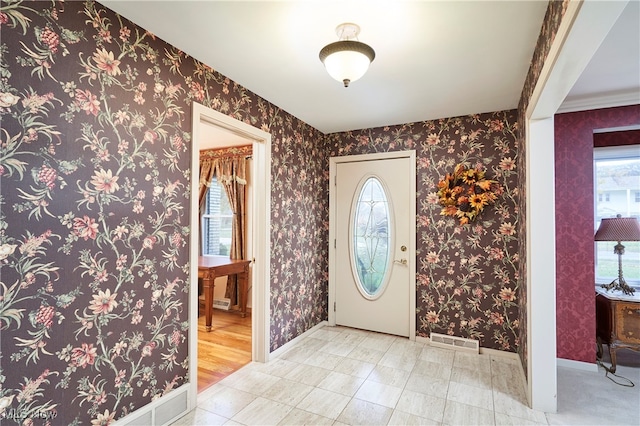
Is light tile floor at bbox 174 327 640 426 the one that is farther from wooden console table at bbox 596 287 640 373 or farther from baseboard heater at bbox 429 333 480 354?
wooden console table at bbox 596 287 640 373

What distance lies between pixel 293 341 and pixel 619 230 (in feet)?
10.7

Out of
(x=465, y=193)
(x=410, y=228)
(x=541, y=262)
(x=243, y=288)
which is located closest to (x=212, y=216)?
(x=243, y=288)

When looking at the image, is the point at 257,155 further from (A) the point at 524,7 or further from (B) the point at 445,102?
(A) the point at 524,7

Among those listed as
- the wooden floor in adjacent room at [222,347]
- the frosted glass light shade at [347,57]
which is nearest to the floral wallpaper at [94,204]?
the wooden floor in adjacent room at [222,347]

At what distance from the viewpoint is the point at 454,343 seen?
3299 millimetres

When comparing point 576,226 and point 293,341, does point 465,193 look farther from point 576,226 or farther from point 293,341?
point 293,341

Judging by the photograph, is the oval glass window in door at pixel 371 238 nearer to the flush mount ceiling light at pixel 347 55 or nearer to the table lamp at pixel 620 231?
the table lamp at pixel 620 231

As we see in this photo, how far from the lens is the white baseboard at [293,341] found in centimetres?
310

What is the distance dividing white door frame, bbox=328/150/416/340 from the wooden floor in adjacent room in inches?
45.9

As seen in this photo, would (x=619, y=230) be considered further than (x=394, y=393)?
Yes

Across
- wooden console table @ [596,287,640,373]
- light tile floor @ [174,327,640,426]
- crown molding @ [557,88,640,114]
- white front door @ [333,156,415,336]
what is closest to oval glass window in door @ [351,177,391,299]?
white front door @ [333,156,415,336]

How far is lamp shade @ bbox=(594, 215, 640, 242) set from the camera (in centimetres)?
275

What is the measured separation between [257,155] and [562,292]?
3128 mm

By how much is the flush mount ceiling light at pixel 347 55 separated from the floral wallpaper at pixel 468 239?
6.46 feet
